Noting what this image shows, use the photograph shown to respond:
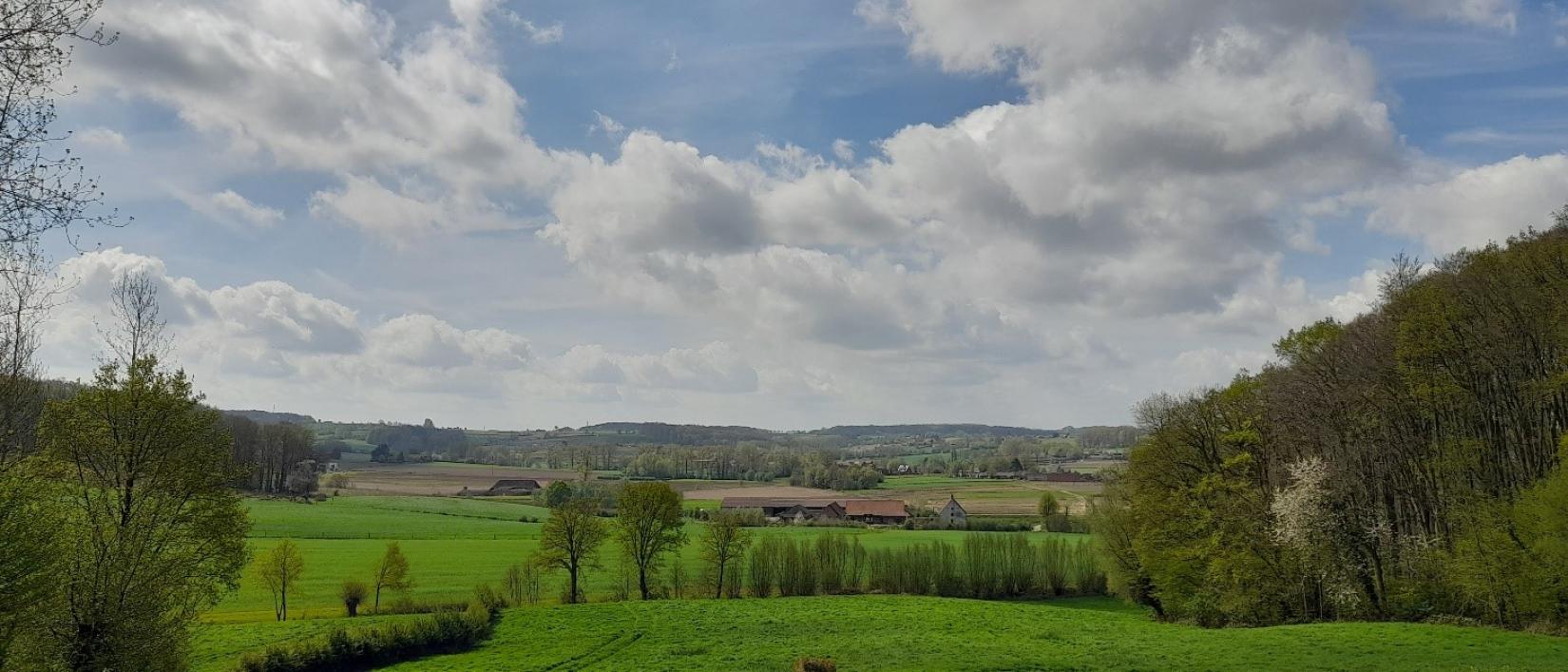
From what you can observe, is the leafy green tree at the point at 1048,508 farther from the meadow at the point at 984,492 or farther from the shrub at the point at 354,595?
the shrub at the point at 354,595

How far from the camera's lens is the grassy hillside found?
27953 mm

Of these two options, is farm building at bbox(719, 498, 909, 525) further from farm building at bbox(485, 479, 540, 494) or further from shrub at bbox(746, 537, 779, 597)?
farm building at bbox(485, 479, 540, 494)

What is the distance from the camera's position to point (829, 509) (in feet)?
380

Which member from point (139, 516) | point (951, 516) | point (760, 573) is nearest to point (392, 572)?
point (760, 573)

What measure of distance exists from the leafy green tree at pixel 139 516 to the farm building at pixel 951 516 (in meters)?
93.4

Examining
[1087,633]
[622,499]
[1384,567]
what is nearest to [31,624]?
[1087,633]

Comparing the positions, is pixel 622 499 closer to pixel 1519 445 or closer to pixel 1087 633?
pixel 1087 633

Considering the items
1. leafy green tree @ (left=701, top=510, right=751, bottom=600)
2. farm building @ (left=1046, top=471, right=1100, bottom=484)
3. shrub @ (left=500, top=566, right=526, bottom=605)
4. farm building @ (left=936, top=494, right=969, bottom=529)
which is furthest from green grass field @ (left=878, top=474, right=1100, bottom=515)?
shrub @ (left=500, top=566, right=526, bottom=605)

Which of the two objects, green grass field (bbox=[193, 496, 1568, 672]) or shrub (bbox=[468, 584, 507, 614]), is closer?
green grass field (bbox=[193, 496, 1568, 672])

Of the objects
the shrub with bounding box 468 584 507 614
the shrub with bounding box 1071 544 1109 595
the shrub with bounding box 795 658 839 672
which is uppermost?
the shrub with bounding box 795 658 839 672

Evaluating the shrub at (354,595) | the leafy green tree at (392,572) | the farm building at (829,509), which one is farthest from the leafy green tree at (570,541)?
the farm building at (829,509)

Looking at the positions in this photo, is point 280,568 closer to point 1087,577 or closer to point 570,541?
point 570,541

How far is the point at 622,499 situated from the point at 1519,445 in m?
52.4

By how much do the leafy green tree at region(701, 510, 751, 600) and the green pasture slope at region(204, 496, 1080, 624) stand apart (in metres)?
A: 7.30
